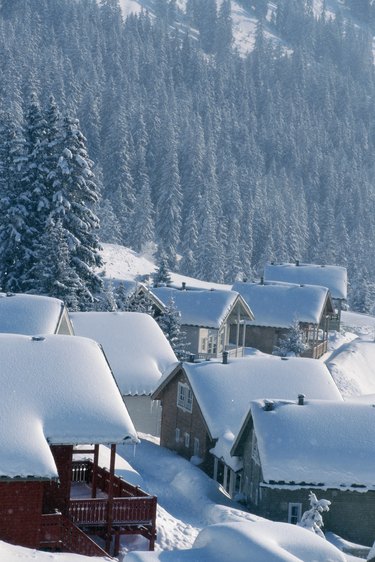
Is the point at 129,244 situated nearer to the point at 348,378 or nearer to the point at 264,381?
the point at 348,378

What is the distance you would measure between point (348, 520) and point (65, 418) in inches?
494

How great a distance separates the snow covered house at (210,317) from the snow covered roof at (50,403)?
3705 centimetres

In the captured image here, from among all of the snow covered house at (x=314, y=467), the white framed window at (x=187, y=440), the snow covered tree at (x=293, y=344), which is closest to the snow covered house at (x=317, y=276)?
the snow covered tree at (x=293, y=344)

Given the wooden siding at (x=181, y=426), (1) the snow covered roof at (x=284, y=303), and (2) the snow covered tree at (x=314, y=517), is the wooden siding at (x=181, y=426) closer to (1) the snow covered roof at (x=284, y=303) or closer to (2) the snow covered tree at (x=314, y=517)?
(2) the snow covered tree at (x=314, y=517)

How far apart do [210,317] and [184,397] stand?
919 inches

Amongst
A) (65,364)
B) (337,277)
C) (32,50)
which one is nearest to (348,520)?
(65,364)

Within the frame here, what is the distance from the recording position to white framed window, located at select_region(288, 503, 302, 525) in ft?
106

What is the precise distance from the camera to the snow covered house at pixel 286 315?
71125 millimetres

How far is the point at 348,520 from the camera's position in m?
32.2

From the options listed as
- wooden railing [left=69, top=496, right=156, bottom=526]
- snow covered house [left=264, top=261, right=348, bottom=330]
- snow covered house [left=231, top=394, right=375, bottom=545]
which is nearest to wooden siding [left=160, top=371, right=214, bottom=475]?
snow covered house [left=231, top=394, right=375, bottom=545]

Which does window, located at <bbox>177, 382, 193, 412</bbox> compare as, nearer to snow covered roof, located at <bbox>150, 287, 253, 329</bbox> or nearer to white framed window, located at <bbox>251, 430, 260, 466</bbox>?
white framed window, located at <bbox>251, 430, 260, 466</bbox>

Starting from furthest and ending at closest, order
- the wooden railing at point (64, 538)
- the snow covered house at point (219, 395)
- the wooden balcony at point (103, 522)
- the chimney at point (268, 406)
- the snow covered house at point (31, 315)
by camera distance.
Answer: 1. the snow covered house at point (219, 395)
2. the snow covered house at point (31, 315)
3. the chimney at point (268, 406)
4. the wooden balcony at point (103, 522)
5. the wooden railing at point (64, 538)

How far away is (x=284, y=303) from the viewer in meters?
73.1

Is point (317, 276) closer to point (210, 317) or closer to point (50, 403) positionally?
point (210, 317)
